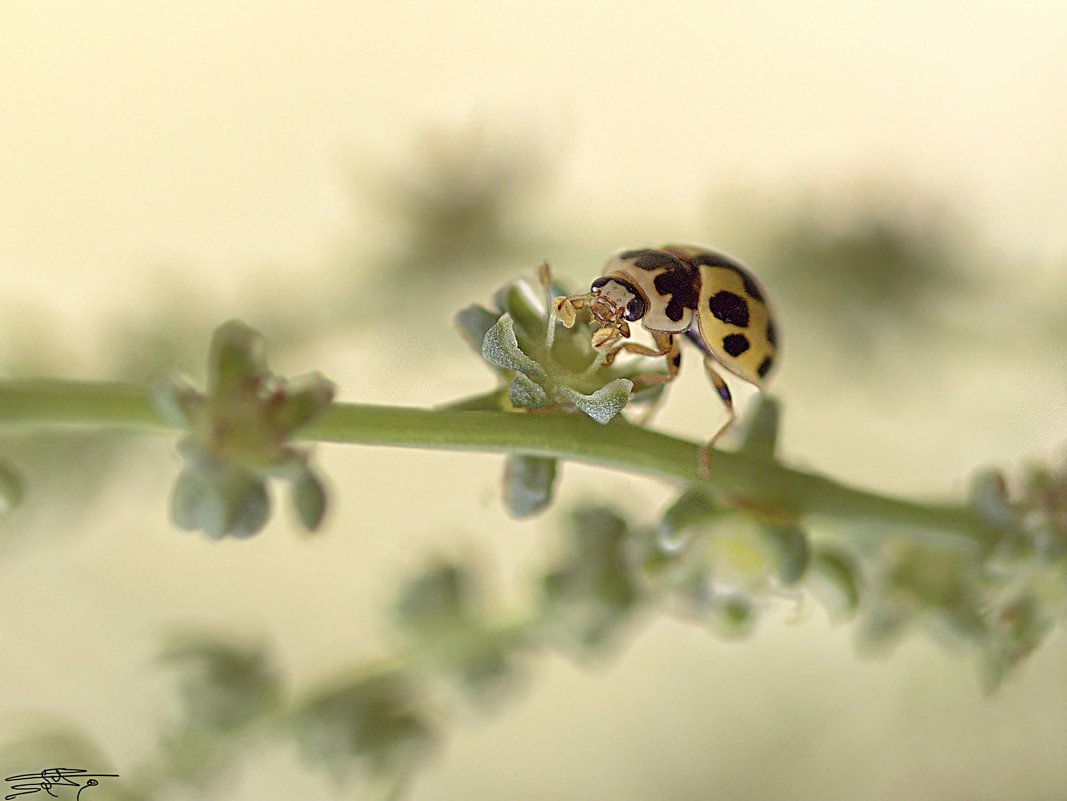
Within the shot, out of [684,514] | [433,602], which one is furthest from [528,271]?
[684,514]

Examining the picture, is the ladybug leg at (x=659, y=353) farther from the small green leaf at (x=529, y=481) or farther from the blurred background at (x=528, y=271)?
the blurred background at (x=528, y=271)

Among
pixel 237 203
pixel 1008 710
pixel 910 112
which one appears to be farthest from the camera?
pixel 237 203

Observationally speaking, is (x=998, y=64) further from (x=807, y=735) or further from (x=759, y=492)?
(x=759, y=492)

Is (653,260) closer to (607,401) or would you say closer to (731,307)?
(731,307)

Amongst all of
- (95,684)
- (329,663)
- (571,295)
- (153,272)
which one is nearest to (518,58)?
(153,272)

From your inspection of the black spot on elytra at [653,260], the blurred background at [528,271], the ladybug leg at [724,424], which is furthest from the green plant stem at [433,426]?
the blurred background at [528,271]

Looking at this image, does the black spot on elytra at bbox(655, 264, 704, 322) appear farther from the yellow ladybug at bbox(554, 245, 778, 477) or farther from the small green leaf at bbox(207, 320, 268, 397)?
the small green leaf at bbox(207, 320, 268, 397)
